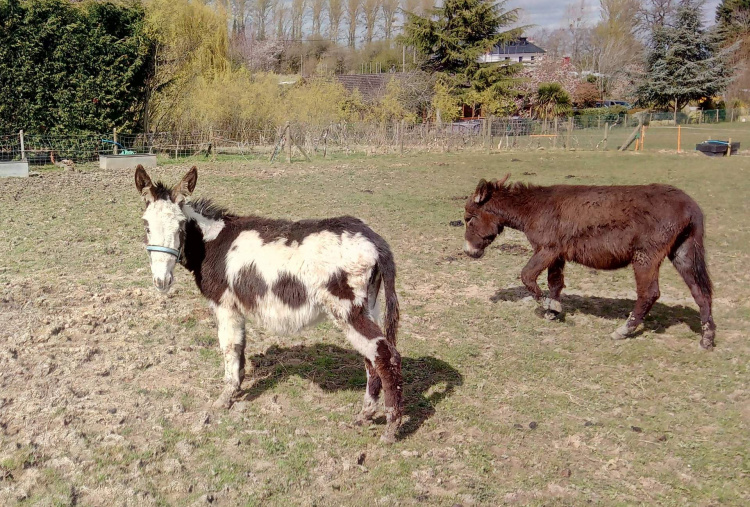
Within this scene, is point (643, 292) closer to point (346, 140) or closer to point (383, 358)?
point (383, 358)

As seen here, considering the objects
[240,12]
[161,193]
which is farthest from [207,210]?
[240,12]

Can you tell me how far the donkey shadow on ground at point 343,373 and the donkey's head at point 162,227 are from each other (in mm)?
1363

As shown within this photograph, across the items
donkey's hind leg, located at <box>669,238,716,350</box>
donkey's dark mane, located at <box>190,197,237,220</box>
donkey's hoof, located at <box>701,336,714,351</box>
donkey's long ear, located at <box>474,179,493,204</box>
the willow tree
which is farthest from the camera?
the willow tree

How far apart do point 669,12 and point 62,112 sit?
61.6m

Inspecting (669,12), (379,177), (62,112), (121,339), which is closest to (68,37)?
(62,112)

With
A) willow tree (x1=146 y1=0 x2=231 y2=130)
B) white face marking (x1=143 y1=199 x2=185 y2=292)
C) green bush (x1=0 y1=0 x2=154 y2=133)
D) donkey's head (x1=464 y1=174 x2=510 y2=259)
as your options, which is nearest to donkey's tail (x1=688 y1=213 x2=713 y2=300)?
donkey's head (x1=464 y1=174 x2=510 y2=259)

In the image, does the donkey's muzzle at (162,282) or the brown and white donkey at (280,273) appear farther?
the donkey's muzzle at (162,282)

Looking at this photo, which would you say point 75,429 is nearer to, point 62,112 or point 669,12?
point 62,112

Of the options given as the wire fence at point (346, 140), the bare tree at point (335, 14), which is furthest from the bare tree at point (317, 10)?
the wire fence at point (346, 140)

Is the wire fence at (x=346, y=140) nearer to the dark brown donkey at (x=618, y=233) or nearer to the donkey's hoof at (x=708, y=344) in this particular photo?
the dark brown donkey at (x=618, y=233)

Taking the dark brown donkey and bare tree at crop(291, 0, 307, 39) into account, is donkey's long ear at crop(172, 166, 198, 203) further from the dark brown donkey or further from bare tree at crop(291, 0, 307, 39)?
bare tree at crop(291, 0, 307, 39)

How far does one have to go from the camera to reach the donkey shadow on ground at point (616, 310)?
7219 mm

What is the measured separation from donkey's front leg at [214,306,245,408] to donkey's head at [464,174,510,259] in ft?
11.4

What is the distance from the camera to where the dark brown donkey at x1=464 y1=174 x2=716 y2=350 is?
258 inches
